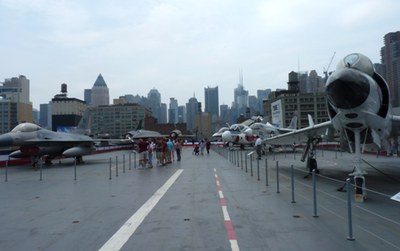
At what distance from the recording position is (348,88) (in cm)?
892

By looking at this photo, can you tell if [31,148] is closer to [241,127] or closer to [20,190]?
[20,190]

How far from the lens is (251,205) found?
838 cm

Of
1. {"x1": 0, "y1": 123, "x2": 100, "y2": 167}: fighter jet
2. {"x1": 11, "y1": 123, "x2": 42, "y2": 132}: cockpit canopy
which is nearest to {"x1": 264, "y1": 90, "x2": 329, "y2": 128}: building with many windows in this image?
{"x1": 0, "y1": 123, "x2": 100, "y2": 167}: fighter jet

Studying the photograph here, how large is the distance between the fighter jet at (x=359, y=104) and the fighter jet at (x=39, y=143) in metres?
18.1

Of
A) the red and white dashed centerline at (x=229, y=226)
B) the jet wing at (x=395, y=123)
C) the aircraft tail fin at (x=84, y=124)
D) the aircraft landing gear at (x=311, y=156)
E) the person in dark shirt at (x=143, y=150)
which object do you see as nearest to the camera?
the red and white dashed centerline at (x=229, y=226)

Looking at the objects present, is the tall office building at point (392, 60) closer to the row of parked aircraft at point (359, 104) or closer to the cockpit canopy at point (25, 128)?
the row of parked aircraft at point (359, 104)

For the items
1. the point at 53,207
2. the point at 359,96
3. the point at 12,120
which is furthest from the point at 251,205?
the point at 12,120

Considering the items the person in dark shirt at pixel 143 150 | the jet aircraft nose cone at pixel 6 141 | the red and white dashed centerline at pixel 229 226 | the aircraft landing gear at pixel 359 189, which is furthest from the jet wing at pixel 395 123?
the jet aircraft nose cone at pixel 6 141

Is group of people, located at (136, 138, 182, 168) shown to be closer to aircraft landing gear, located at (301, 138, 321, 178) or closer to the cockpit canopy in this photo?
the cockpit canopy

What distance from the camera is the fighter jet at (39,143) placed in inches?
816

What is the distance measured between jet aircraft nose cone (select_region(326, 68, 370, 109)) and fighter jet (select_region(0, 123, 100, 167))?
18651 mm

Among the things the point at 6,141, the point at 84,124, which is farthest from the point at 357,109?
the point at 84,124

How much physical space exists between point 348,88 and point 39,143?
19400 mm

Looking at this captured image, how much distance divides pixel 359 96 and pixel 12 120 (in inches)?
2722
